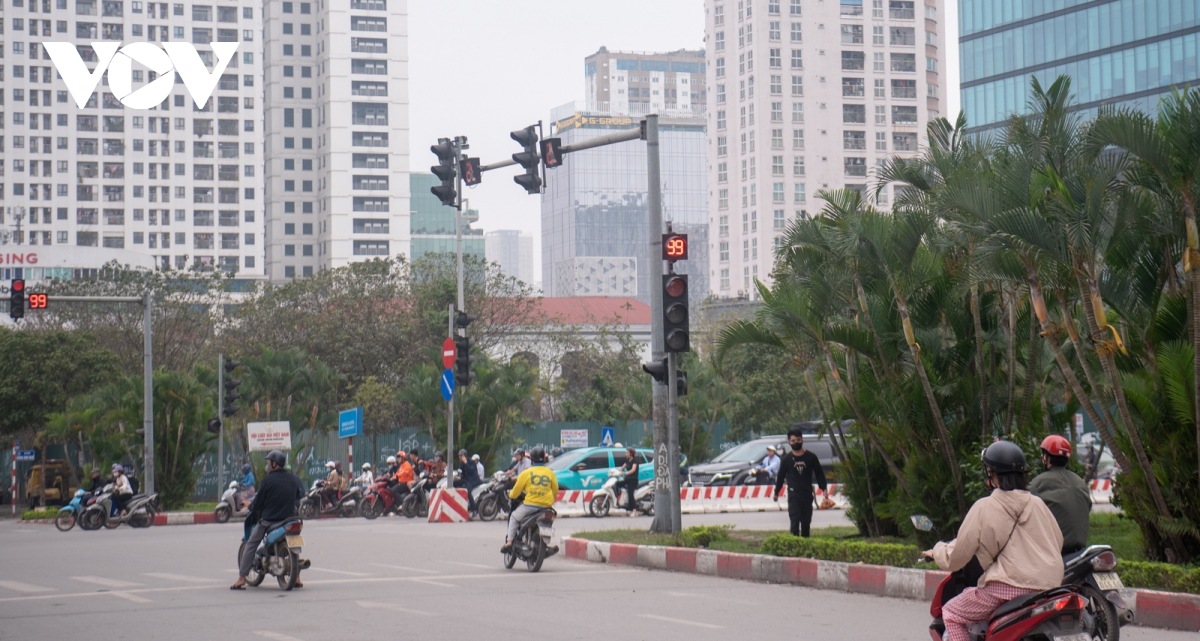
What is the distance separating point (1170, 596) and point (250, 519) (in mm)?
8694

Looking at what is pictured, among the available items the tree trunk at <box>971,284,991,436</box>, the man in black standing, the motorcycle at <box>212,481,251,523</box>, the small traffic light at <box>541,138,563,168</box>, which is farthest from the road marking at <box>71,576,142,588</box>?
the motorcycle at <box>212,481,251,523</box>

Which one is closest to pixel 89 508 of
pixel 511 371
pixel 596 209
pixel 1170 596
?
pixel 511 371

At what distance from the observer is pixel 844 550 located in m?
13.0

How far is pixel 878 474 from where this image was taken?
617 inches

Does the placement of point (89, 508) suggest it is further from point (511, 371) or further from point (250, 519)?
point (250, 519)

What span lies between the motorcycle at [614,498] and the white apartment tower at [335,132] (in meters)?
92.0

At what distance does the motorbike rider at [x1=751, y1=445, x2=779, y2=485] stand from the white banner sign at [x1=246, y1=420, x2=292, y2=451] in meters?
12.6

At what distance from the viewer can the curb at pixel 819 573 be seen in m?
9.64

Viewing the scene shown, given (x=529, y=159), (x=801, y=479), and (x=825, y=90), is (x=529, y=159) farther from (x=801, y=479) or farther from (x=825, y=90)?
(x=825, y=90)

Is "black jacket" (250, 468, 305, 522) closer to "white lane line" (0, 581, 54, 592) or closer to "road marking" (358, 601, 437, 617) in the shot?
"road marking" (358, 601, 437, 617)

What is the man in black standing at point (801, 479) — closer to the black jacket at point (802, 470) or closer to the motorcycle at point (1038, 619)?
the black jacket at point (802, 470)

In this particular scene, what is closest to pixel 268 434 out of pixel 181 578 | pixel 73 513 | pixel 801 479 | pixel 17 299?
pixel 73 513

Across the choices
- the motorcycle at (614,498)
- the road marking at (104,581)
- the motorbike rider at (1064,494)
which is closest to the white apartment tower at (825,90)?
the motorcycle at (614,498)

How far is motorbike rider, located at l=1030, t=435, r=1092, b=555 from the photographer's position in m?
7.65
